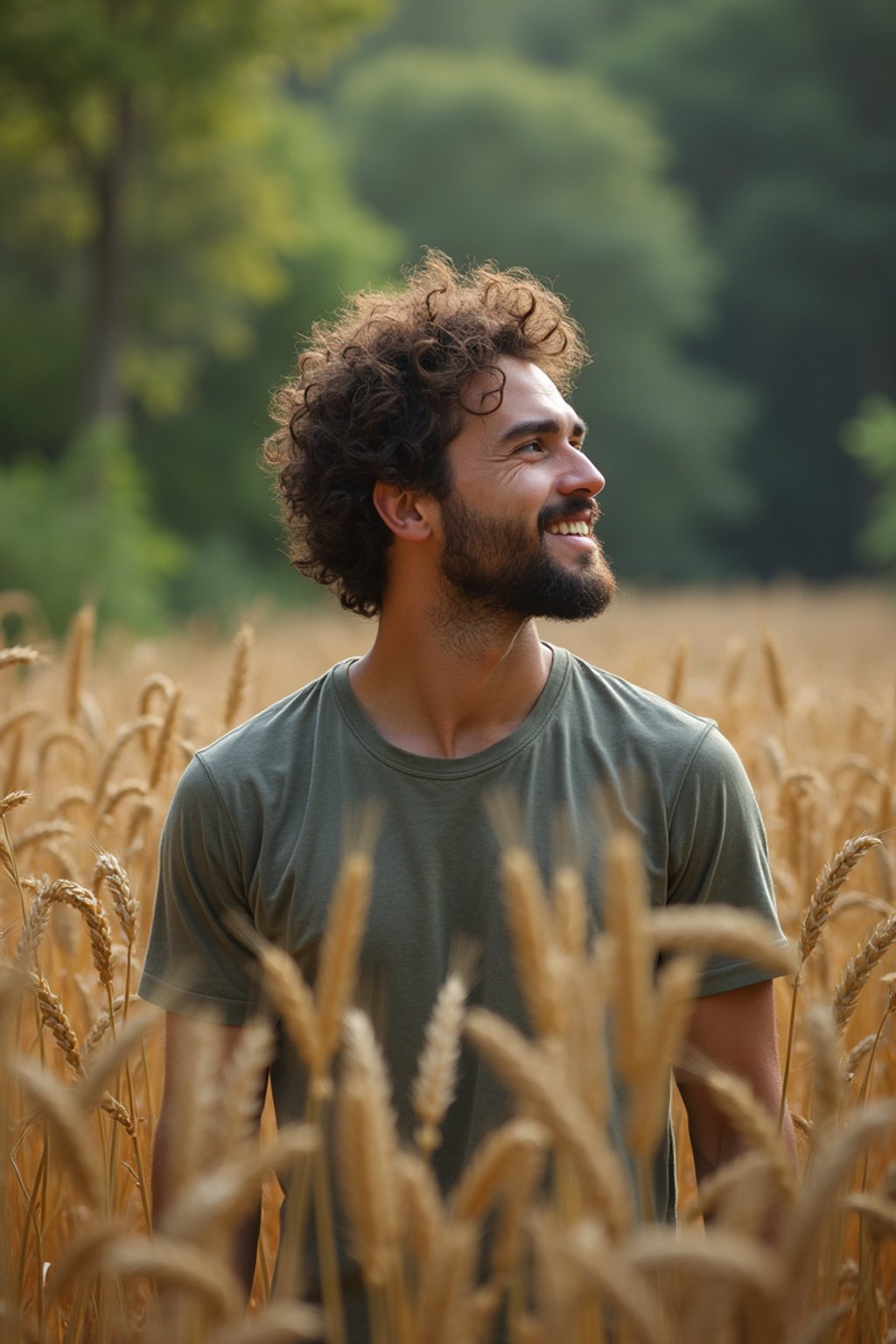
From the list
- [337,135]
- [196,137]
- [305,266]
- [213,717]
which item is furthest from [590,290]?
[213,717]

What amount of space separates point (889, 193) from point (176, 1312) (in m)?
33.1

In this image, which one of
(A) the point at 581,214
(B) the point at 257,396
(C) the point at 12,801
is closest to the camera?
(C) the point at 12,801

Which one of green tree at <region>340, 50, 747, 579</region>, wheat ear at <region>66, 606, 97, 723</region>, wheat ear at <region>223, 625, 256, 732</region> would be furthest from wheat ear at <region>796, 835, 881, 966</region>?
green tree at <region>340, 50, 747, 579</region>

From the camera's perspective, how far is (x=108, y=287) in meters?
14.6

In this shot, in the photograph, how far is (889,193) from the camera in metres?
30.4

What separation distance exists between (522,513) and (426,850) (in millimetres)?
535

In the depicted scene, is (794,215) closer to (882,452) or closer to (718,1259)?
(882,452)

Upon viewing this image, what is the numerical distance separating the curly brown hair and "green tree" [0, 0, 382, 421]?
35.4 ft

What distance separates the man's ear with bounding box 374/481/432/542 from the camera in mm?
2158

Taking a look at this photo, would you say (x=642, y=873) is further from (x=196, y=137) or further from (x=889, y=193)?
(x=889, y=193)

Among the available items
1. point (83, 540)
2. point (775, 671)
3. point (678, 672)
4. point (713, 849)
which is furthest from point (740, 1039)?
point (83, 540)

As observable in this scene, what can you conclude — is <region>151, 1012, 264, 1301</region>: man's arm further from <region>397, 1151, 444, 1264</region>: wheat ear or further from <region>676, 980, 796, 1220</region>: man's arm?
<region>397, 1151, 444, 1264</region>: wheat ear

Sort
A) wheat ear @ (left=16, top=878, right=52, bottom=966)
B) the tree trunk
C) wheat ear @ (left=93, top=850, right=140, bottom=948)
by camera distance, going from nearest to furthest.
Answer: wheat ear @ (left=16, top=878, right=52, bottom=966) < wheat ear @ (left=93, top=850, right=140, bottom=948) < the tree trunk

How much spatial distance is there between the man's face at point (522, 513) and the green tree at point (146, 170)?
1124 cm
